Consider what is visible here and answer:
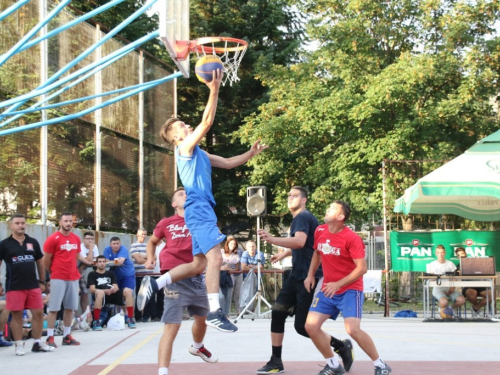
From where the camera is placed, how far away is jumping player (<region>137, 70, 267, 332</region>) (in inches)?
297

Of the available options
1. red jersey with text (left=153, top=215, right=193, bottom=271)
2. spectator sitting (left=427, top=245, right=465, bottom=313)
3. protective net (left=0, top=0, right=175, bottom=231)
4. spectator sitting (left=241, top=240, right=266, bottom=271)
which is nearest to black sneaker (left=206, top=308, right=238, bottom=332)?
red jersey with text (left=153, top=215, right=193, bottom=271)

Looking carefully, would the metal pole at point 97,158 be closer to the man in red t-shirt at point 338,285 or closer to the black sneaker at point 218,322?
the man in red t-shirt at point 338,285

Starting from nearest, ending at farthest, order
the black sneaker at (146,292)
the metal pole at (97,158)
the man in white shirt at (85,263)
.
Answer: the black sneaker at (146,292) → the man in white shirt at (85,263) → the metal pole at (97,158)

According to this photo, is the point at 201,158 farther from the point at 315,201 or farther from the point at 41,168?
the point at 315,201

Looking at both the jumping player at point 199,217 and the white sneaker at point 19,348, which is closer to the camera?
the jumping player at point 199,217

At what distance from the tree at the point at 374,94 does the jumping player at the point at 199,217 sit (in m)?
22.6

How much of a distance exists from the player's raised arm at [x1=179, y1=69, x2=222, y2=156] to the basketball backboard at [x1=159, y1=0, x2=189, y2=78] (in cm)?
→ 294

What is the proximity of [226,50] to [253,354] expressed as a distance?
438 cm

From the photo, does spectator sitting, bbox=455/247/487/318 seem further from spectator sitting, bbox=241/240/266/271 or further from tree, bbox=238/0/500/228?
tree, bbox=238/0/500/228

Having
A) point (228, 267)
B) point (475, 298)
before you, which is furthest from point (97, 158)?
point (475, 298)

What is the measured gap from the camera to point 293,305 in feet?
30.4

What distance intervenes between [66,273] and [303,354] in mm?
4322

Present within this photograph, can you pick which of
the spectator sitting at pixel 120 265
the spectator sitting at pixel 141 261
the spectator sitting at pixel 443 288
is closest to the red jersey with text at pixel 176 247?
the spectator sitting at pixel 120 265

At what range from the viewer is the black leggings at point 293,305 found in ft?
29.7
